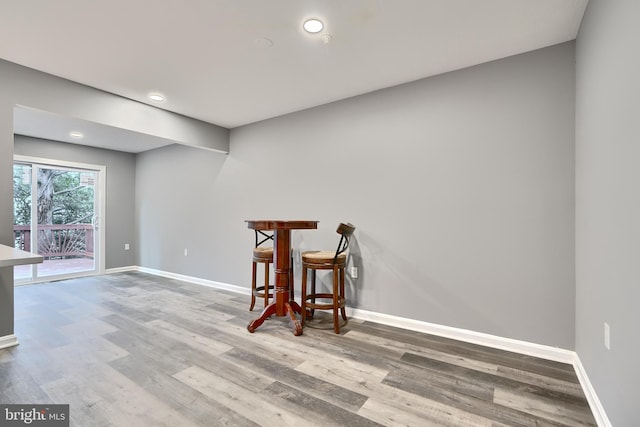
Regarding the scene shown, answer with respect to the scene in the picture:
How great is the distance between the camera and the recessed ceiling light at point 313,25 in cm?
199

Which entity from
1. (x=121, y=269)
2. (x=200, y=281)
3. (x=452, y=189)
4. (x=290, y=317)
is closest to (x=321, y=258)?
(x=290, y=317)

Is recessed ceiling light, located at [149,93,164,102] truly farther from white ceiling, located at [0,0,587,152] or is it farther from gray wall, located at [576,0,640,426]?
gray wall, located at [576,0,640,426]

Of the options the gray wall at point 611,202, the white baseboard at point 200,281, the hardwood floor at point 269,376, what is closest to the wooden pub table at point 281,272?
the hardwood floor at point 269,376

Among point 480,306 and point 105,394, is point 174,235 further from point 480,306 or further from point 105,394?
point 480,306

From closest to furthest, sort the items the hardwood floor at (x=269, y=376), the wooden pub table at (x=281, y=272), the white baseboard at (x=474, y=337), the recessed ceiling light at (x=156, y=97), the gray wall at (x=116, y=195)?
the hardwood floor at (x=269, y=376)
the white baseboard at (x=474, y=337)
the wooden pub table at (x=281, y=272)
the recessed ceiling light at (x=156, y=97)
the gray wall at (x=116, y=195)

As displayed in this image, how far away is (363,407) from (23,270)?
588 cm

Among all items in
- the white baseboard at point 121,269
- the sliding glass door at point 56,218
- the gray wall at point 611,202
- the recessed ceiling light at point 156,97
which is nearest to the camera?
the gray wall at point 611,202

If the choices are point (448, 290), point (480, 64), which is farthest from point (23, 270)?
point (480, 64)

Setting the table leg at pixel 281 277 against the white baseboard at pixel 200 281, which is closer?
the table leg at pixel 281 277

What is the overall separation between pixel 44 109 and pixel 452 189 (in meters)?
3.75

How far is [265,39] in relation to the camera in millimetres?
2180

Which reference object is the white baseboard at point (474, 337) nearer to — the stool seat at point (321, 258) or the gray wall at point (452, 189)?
the gray wall at point (452, 189)

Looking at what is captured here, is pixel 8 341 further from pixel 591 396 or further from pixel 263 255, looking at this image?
pixel 591 396

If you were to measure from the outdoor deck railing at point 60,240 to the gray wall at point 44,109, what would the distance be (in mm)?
2979
